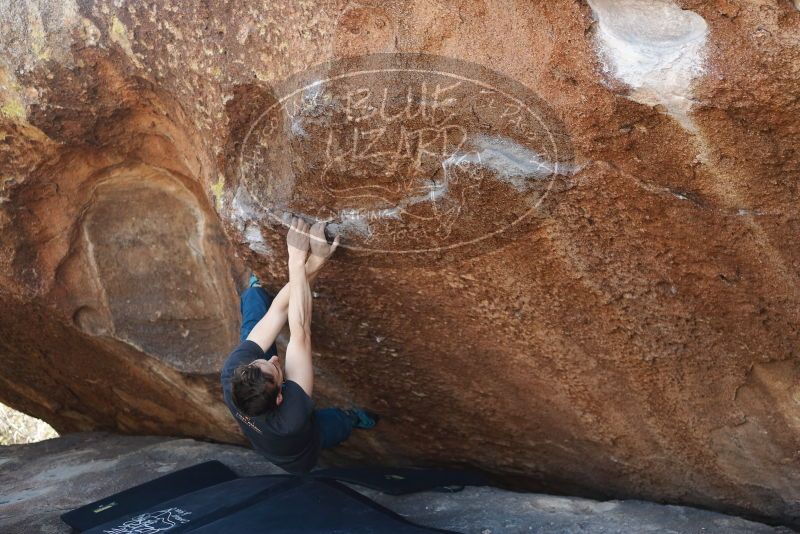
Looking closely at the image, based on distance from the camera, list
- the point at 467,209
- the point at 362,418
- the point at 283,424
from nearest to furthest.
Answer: the point at 467,209
the point at 283,424
the point at 362,418

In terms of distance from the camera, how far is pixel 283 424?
9.06ft

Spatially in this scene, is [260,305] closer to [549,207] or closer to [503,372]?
[503,372]

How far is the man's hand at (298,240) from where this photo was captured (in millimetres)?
2793

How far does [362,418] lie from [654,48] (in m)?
1.73

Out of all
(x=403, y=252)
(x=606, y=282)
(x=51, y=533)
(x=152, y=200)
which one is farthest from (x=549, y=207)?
(x=51, y=533)

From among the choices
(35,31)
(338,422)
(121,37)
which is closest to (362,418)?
(338,422)

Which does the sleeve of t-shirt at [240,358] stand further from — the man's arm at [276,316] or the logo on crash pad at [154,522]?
the logo on crash pad at [154,522]

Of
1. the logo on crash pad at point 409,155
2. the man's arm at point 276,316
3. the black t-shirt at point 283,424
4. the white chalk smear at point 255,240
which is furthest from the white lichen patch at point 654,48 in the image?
the black t-shirt at point 283,424

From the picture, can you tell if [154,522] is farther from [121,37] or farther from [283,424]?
[121,37]

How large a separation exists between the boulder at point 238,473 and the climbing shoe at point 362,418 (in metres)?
0.22

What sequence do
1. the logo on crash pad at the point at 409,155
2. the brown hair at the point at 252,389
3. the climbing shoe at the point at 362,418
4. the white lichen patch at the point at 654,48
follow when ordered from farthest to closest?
the climbing shoe at the point at 362,418 → the brown hair at the point at 252,389 → the logo on crash pad at the point at 409,155 → the white lichen patch at the point at 654,48

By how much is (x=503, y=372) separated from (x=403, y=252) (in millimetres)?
543

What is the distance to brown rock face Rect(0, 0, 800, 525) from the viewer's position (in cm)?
227

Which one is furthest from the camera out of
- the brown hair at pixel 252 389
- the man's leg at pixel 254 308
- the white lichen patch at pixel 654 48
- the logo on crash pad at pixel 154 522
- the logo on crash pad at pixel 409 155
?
the man's leg at pixel 254 308
